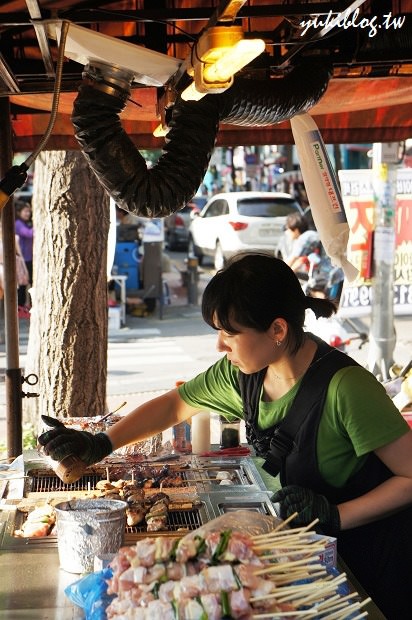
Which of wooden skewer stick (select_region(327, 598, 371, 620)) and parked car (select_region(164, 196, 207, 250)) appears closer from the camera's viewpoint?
wooden skewer stick (select_region(327, 598, 371, 620))

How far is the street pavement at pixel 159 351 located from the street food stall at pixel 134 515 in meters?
4.71

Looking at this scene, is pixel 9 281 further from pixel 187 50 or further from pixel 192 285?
pixel 192 285

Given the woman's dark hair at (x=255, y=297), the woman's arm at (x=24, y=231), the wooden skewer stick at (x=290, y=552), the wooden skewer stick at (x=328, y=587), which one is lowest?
the wooden skewer stick at (x=328, y=587)

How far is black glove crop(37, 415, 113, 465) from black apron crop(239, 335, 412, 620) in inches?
26.1

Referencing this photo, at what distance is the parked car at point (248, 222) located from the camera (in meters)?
21.0

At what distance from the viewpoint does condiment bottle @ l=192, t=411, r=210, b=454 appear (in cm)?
438

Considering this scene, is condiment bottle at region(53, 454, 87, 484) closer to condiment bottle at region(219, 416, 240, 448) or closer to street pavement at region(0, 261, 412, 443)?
condiment bottle at region(219, 416, 240, 448)

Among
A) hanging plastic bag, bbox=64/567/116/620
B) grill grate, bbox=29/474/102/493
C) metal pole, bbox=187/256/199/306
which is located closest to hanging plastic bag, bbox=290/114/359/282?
grill grate, bbox=29/474/102/493

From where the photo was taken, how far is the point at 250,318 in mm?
3141

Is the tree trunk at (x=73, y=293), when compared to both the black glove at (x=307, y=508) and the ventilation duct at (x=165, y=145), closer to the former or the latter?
the ventilation duct at (x=165, y=145)

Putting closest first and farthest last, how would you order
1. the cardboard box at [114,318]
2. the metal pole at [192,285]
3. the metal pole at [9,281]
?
1. the metal pole at [9,281]
2. the cardboard box at [114,318]
3. the metal pole at [192,285]

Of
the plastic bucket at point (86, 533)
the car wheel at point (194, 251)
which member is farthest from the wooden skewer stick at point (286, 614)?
the car wheel at point (194, 251)

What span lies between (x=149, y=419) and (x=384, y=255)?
23.1 feet

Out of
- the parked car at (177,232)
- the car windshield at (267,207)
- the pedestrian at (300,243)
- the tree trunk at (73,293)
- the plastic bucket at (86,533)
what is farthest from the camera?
the parked car at (177,232)
